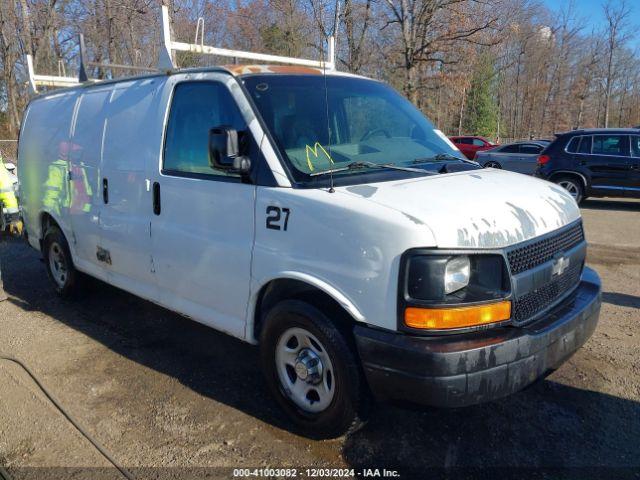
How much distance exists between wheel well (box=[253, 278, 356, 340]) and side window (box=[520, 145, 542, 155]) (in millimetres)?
17040

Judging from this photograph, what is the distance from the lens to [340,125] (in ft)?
12.3

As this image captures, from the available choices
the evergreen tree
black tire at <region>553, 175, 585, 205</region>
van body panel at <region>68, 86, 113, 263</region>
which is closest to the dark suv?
black tire at <region>553, 175, 585, 205</region>

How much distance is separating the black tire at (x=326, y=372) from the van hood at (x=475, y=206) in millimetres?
736

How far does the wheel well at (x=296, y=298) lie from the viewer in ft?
9.64

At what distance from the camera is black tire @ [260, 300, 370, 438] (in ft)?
9.35

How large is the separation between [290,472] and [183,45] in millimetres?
3162

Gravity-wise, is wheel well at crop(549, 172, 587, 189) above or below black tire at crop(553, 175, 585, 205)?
→ above

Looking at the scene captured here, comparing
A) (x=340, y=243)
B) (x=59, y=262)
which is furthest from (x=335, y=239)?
(x=59, y=262)

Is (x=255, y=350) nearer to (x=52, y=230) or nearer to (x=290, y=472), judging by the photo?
(x=290, y=472)

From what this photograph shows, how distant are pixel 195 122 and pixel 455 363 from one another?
7.84ft

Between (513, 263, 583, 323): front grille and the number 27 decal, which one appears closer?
(513, 263, 583, 323): front grille

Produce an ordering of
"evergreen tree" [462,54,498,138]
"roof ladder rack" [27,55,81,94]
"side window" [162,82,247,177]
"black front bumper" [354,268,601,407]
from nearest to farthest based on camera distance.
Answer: "black front bumper" [354,268,601,407] < "side window" [162,82,247,177] < "roof ladder rack" [27,55,81,94] < "evergreen tree" [462,54,498,138]

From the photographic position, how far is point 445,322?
102 inches

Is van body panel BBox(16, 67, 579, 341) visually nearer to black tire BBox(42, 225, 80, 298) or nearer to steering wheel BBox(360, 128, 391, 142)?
steering wheel BBox(360, 128, 391, 142)
